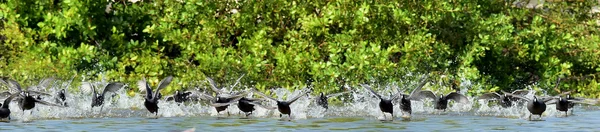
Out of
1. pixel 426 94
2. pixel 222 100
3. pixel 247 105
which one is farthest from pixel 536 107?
pixel 222 100

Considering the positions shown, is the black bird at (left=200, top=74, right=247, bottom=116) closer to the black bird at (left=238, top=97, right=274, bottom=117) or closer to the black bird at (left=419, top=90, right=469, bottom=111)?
the black bird at (left=238, top=97, right=274, bottom=117)

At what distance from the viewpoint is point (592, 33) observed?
3175 centimetres

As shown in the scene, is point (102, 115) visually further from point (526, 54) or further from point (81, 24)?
point (526, 54)

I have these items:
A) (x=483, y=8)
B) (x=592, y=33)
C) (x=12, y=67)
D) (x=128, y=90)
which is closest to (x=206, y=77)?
(x=128, y=90)

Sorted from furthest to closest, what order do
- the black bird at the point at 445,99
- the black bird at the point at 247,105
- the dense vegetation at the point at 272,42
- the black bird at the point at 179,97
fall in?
1. the dense vegetation at the point at 272,42
2. the black bird at the point at 179,97
3. the black bird at the point at 445,99
4. the black bird at the point at 247,105

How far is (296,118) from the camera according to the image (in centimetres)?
2250

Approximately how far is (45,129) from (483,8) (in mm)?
13347

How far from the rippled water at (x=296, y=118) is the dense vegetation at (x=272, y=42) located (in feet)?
3.61

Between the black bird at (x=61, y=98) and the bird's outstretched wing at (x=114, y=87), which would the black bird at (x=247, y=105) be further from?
the black bird at (x=61, y=98)

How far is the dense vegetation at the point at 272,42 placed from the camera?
27391 millimetres

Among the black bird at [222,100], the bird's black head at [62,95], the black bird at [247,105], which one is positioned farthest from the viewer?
the bird's black head at [62,95]

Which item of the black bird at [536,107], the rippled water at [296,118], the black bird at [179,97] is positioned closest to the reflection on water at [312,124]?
the rippled water at [296,118]

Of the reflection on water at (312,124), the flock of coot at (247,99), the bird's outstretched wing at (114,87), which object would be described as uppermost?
the bird's outstretched wing at (114,87)

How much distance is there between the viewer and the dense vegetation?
27391 mm
